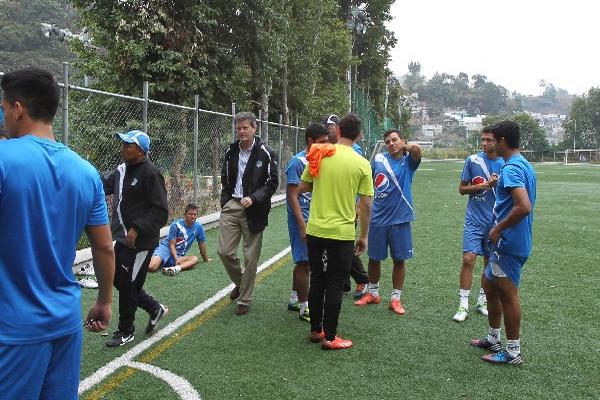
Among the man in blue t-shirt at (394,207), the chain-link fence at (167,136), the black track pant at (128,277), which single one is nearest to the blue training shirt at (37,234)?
the black track pant at (128,277)

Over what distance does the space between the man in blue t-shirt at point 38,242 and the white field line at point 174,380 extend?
1562 mm

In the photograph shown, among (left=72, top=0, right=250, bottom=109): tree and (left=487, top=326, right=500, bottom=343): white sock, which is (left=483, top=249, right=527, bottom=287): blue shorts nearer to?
(left=487, top=326, right=500, bottom=343): white sock

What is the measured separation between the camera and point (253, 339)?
4.85m

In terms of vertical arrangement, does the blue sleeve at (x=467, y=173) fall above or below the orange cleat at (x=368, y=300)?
above

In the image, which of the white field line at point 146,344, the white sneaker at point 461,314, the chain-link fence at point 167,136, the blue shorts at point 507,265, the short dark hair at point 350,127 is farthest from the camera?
the chain-link fence at point 167,136

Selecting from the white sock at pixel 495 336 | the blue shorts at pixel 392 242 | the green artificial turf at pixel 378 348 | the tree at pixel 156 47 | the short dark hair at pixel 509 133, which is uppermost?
the tree at pixel 156 47

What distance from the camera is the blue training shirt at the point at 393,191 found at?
5.73 metres

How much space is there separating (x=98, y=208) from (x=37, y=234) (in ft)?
0.97

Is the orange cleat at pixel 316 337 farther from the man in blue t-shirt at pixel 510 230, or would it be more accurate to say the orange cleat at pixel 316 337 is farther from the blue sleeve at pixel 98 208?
the blue sleeve at pixel 98 208

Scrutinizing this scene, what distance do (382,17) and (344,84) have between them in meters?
9.02

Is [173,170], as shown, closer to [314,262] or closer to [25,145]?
[314,262]

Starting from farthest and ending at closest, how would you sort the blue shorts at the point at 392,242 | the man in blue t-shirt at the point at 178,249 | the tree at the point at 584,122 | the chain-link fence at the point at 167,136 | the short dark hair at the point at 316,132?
the tree at the point at 584,122, the chain-link fence at the point at 167,136, the man in blue t-shirt at the point at 178,249, the blue shorts at the point at 392,242, the short dark hair at the point at 316,132

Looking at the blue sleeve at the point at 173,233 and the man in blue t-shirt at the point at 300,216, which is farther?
the blue sleeve at the point at 173,233

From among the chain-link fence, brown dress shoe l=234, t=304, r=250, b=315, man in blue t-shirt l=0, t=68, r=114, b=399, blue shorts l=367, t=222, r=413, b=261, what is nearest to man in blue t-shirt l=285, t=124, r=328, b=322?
brown dress shoe l=234, t=304, r=250, b=315
